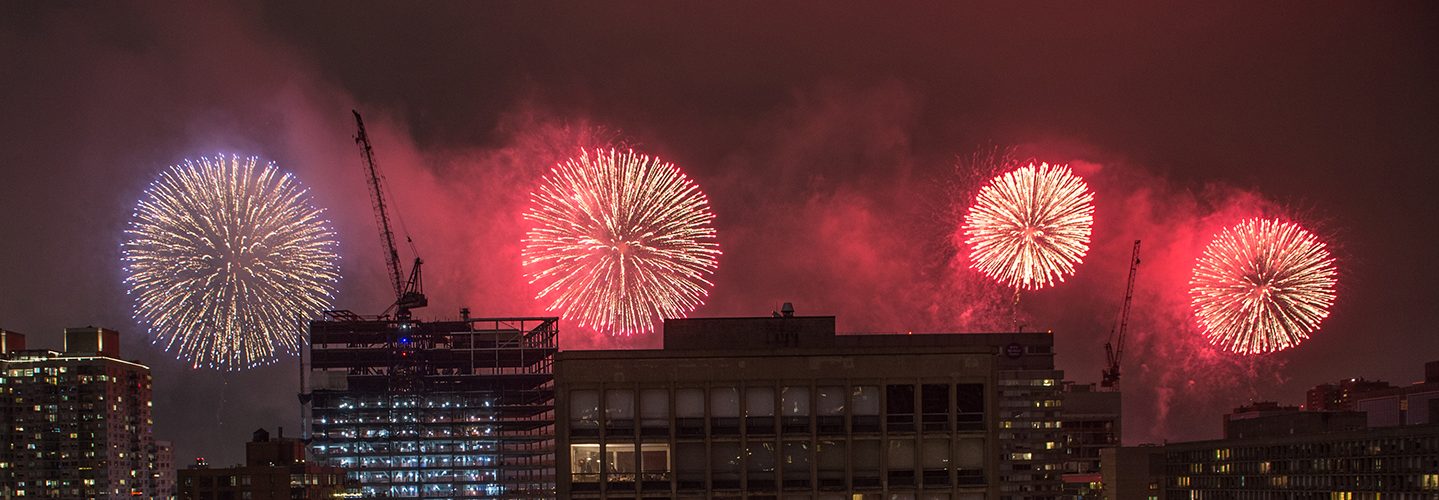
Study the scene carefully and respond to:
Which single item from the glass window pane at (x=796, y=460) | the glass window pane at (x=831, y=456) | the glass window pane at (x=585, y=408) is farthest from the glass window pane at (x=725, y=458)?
the glass window pane at (x=585, y=408)

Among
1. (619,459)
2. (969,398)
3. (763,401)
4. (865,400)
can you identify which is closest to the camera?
(763,401)

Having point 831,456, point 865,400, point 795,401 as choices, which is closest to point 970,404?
point 865,400

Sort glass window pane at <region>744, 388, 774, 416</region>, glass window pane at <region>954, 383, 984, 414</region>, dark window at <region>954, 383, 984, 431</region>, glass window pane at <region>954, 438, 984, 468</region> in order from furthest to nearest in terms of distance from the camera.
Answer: glass window pane at <region>954, 383, 984, 414</region> < dark window at <region>954, 383, 984, 431</region> < glass window pane at <region>954, 438, 984, 468</region> < glass window pane at <region>744, 388, 774, 416</region>

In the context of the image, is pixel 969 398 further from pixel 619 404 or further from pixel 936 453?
pixel 619 404

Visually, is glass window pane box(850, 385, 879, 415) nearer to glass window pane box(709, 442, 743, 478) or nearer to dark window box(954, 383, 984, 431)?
dark window box(954, 383, 984, 431)

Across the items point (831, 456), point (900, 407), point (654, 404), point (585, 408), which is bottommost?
point (831, 456)

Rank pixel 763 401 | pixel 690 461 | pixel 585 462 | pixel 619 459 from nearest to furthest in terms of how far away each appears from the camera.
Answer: pixel 690 461 < pixel 763 401 < pixel 619 459 < pixel 585 462

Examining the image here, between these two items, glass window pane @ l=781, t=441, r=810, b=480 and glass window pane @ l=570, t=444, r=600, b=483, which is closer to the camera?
glass window pane @ l=781, t=441, r=810, b=480

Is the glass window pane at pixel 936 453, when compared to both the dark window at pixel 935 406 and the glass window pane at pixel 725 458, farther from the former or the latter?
the glass window pane at pixel 725 458

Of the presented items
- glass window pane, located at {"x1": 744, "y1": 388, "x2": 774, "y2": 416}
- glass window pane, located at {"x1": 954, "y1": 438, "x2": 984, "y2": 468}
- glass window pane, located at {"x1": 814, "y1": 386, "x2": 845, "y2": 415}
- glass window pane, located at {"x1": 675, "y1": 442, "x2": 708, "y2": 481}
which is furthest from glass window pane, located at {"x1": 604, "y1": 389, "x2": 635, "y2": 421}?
glass window pane, located at {"x1": 954, "y1": 438, "x2": 984, "y2": 468}
